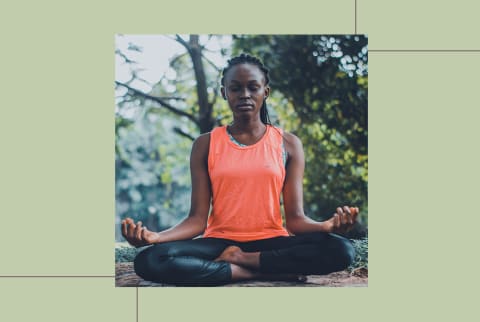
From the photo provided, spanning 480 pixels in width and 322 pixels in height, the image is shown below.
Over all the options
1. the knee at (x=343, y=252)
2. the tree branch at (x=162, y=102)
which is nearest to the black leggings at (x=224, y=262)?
the knee at (x=343, y=252)

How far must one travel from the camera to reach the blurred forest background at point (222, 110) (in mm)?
5434

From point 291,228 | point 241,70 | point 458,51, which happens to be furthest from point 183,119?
point 458,51

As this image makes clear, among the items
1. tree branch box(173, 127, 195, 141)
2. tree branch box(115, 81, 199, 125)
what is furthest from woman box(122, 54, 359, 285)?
tree branch box(115, 81, 199, 125)

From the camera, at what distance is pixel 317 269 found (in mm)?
5090

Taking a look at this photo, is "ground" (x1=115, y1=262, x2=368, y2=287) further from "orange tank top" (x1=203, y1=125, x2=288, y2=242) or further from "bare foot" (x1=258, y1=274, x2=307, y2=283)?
"orange tank top" (x1=203, y1=125, x2=288, y2=242)

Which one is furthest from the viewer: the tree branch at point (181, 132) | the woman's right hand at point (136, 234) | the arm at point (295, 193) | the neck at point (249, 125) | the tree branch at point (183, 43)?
the tree branch at point (181, 132)

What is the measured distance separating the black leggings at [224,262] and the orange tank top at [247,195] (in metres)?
0.10

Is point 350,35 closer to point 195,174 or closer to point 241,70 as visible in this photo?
point 241,70

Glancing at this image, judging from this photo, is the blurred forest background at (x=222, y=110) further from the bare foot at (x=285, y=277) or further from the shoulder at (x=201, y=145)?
the bare foot at (x=285, y=277)

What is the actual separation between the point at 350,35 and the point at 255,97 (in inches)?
31.9

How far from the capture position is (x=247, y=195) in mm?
5156

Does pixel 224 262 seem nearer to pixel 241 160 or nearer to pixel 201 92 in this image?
pixel 241 160

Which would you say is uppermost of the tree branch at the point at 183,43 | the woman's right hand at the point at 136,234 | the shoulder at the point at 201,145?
the tree branch at the point at 183,43

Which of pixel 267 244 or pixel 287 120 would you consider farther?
pixel 287 120
